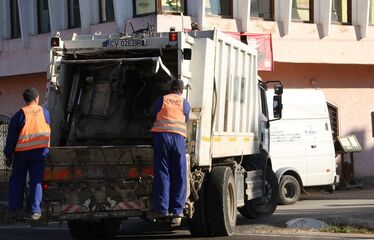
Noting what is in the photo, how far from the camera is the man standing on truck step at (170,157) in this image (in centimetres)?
922

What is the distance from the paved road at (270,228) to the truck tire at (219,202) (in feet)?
0.96

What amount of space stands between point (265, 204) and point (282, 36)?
32.2ft

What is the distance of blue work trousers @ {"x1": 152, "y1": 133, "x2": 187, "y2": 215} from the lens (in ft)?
30.2

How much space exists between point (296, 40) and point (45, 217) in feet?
47.0

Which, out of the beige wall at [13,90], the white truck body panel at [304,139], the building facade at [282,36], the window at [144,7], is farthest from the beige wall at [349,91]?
the beige wall at [13,90]

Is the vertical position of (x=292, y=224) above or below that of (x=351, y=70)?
below

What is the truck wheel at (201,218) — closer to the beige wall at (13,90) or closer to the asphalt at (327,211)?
the asphalt at (327,211)

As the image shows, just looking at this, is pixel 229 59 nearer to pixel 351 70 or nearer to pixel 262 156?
pixel 262 156

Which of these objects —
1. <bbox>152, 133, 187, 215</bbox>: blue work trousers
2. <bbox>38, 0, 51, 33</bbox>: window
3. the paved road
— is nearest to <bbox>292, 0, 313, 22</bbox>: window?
<bbox>38, 0, 51, 33</bbox>: window

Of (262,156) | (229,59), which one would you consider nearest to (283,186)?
(262,156)

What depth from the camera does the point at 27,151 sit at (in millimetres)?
9656

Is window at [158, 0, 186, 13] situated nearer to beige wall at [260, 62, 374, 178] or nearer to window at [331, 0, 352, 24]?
beige wall at [260, 62, 374, 178]

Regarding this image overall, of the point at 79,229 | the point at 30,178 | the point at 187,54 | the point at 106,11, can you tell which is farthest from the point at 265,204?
the point at 106,11

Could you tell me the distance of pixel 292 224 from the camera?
11977 mm
